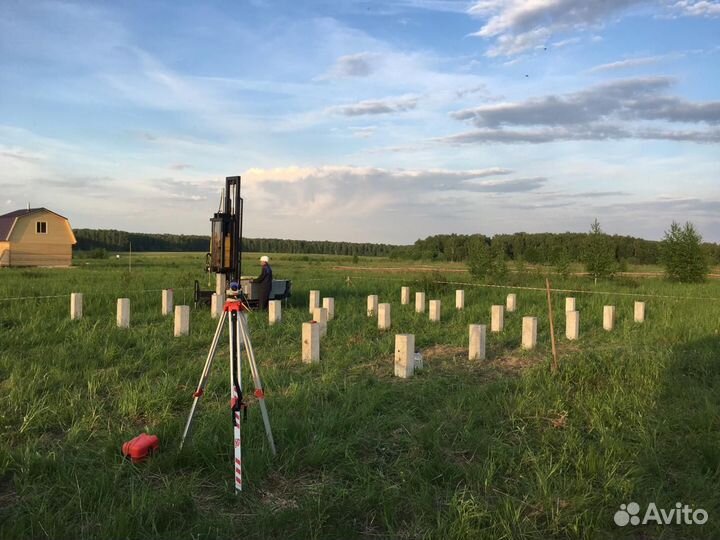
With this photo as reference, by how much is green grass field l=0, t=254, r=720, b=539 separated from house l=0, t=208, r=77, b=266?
3539 centimetres

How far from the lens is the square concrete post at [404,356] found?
6.82 meters

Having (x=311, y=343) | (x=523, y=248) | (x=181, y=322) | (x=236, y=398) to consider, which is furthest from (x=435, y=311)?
(x=523, y=248)

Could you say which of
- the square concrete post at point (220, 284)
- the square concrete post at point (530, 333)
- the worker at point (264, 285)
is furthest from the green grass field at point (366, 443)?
the worker at point (264, 285)

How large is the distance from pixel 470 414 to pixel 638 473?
4.86 ft

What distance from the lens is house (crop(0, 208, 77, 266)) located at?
39.2 m

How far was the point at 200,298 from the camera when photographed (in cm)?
1272

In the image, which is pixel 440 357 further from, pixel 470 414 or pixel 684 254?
pixel 684 254

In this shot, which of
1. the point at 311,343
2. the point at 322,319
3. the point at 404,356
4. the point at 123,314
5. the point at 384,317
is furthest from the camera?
the point at 384,317

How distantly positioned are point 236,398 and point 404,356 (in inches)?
120

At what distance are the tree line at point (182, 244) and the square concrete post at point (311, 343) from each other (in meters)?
67.6

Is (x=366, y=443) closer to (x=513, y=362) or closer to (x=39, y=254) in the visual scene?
(x=513, y=362)

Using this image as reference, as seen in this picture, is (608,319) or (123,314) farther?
(608,319)

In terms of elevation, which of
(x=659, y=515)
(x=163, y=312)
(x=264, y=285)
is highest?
(x=264, y=285)

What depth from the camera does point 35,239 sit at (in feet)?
133
